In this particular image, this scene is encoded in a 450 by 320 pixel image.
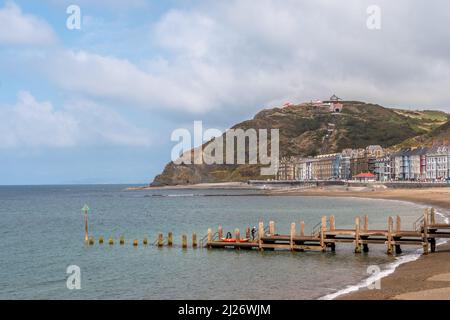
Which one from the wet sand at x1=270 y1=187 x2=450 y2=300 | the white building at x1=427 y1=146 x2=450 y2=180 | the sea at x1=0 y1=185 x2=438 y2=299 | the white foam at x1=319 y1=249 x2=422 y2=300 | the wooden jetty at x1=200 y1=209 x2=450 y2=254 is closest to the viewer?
the wet sand at x1=270 y1=187 x2=450 y2=300

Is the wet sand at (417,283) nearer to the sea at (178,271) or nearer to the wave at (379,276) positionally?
the wave at (379,276)

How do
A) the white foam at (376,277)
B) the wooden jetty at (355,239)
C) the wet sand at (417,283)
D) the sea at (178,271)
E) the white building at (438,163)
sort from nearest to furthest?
1. the wet sand at (417,283)
2. the white foam at (376,277)
3. the sea at (178,271)
4. the wooden jetty at (355,239)
5. the white building at (438,163)

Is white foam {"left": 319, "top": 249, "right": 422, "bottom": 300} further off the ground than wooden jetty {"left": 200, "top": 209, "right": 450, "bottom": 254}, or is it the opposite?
wooden jetty {"left": 200, "top": 209, "right": 450, "bottom": 254}

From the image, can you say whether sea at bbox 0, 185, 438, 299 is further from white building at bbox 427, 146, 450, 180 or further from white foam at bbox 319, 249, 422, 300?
white building at bbox 427, 146, 450, 180

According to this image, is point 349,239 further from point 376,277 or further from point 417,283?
point 417,283

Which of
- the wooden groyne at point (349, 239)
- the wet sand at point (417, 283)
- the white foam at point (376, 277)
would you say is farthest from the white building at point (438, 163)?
the wet sand at point (417, 283)

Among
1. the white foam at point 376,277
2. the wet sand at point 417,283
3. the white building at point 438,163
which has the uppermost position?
the white building at point 438,163

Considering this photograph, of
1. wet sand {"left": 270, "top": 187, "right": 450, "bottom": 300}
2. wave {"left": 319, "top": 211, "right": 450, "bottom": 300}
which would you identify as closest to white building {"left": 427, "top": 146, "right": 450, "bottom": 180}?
wave {"left": 319, "top": 211, "right": 450, "bottom": 300}

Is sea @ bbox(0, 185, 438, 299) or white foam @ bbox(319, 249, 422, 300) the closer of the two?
white foam @ bbox(319, 249, 422, 300)

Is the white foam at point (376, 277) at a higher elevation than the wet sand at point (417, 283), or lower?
lower

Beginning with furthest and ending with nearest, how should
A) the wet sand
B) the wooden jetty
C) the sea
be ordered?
the wooden jetty < the sea < the wet sand
